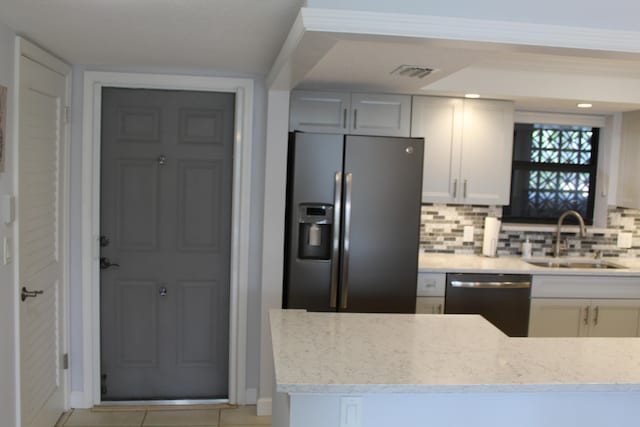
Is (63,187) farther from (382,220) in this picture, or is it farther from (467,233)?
(467,233)

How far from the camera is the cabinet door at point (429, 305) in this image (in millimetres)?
3781

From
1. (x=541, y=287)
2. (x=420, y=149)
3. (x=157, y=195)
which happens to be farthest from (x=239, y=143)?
(x=541, y=287)

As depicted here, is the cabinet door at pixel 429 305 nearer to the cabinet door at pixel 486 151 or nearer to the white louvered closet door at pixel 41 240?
the cabinet door at pixel 486 151

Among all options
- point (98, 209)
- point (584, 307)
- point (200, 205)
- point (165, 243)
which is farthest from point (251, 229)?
point (584, 307)

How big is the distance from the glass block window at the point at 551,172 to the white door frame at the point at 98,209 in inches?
81.8

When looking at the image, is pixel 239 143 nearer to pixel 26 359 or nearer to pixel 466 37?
pixel 26 359

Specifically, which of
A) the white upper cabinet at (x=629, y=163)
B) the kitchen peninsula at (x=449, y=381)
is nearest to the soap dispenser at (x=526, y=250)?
the white upper cabinet at (x=629, y=163)

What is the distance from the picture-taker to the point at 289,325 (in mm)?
2406

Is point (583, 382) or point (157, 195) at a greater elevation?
point (157, 195)

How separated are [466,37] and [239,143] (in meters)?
1.92

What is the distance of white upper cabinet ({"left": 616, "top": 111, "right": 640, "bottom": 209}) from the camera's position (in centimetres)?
421

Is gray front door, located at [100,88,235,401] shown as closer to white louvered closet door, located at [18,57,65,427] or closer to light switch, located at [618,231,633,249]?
white louvered closet door, located at [18,57,65,427]

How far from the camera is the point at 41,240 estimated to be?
310cm

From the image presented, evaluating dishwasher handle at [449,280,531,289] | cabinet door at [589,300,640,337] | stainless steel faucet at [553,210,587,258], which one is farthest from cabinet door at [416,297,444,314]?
stainless steel faucet at [553,210,587,258]
